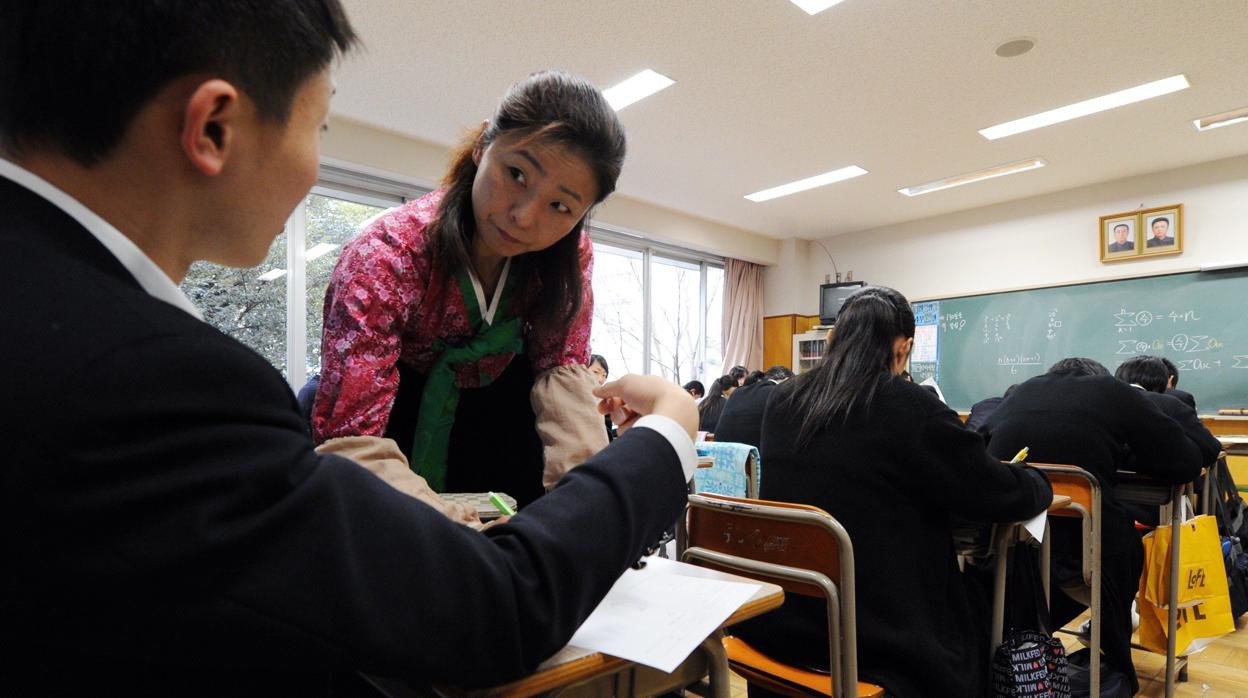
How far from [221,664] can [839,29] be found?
3.55 meters

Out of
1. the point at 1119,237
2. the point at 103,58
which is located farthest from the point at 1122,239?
the point at 103,58

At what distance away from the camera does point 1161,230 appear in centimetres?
532

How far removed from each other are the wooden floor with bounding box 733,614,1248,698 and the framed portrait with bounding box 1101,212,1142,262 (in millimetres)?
3676

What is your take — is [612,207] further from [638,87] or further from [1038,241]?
[1038,241]

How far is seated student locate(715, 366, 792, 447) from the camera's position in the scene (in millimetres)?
3027

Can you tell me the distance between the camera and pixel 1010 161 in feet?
16.6

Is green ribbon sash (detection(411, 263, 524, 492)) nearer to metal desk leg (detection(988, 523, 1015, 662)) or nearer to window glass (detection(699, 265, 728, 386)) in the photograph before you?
metal desk leg (detection(988, 523, 1015, 662))

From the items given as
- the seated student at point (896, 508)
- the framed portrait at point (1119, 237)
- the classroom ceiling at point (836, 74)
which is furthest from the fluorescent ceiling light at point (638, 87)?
the framed portrait at point (1119, 237)

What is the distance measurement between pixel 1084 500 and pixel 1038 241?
500 cm

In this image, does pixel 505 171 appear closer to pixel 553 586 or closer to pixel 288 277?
pixel 553 586

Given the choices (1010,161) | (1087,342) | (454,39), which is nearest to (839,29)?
(454,39)

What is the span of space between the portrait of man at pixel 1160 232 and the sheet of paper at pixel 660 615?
6254 mm

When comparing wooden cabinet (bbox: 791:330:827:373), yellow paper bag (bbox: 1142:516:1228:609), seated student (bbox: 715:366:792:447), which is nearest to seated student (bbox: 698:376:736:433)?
seated student (bbox: 715:366:792:447)

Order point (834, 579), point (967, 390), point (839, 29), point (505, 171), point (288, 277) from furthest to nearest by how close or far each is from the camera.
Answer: point (967, 390)
point (288, 277)
point (839, 29)
point (834, 579)
point (505, 171)
